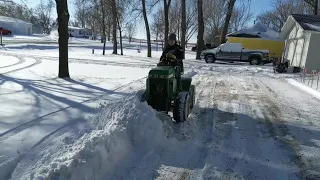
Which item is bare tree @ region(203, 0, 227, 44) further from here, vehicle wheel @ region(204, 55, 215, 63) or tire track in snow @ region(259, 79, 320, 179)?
tire track in snow @ region(259, 79, 320, 179)

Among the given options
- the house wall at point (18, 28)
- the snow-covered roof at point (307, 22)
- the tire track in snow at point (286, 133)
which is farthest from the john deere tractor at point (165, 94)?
the house wall at point (18, 28)

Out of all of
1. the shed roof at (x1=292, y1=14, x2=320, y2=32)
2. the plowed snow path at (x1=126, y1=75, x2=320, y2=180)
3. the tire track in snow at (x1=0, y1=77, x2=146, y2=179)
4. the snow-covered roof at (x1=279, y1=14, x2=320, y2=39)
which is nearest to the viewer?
the tire track in snow at (x1=0, y1=77, x2=146, y2=179)

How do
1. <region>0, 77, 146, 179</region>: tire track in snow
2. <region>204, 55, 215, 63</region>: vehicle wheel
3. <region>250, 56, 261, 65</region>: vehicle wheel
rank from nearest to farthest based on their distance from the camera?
<region>0, 77, 146, 179</region>: tire track in snow < <region>250, 56, 261, 65</region>: vehicle wheel < <region>204, 55, 215, 63</region>: vehicle wheel

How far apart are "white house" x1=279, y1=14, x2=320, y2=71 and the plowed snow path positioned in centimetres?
1135

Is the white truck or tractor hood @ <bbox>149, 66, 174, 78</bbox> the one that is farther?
the white truck

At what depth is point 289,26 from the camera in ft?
77.2

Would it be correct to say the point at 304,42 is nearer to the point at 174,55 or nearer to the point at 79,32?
the point at 174,55

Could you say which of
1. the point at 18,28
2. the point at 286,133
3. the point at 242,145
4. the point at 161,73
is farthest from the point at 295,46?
the point at 18,28

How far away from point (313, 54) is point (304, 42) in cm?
139

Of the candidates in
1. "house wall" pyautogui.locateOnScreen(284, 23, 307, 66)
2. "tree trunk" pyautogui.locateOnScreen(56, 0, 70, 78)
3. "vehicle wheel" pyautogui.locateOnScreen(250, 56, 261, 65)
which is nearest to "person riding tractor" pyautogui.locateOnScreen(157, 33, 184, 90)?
"tree trunk" pyautogui.locateOnScreen(56, 0, 70, 78)

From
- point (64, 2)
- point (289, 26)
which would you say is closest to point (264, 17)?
point (289, 26)

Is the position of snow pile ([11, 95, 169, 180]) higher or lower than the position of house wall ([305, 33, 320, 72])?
lower

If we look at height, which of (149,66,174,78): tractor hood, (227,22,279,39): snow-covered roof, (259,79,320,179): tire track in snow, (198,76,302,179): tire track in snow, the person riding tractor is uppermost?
(227,22,279,39): snow-covered roof

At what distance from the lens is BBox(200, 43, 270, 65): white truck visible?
23.5 meters
